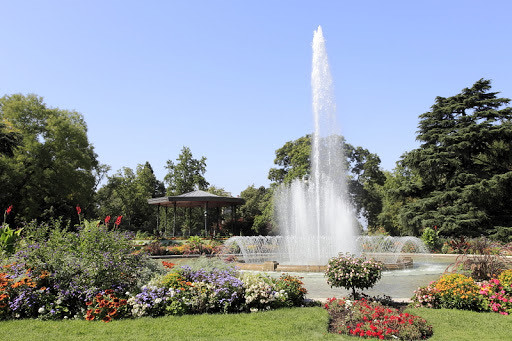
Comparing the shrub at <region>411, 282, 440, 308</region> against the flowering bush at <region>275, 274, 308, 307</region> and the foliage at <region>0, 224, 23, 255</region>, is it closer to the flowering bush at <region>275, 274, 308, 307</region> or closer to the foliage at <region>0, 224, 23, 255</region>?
the flowering bush at <region>275, 274, 308, 307</region>

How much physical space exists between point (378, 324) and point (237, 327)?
6.44ft

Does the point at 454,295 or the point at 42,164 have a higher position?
the point at 42,164

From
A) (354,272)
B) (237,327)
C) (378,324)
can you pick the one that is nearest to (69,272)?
(237,327)

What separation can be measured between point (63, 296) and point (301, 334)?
3.92 m

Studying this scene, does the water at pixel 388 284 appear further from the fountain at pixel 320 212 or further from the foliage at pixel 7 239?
the foliage at pixel 7 239

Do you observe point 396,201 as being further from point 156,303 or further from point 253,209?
point 156,303

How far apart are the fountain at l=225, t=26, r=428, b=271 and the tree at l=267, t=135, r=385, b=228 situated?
59.6ft

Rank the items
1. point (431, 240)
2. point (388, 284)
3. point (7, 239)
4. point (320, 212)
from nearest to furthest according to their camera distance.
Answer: point (7, 239) → point (388, 284) → point (320, 212) → point (431, 240)

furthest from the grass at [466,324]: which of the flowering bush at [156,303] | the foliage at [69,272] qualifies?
the foliage at [69,272]

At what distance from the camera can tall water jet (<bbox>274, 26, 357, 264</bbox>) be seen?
1439 centimetres

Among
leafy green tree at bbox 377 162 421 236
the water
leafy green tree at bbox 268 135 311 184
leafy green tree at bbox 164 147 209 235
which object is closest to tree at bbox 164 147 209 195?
leafy green tree at bbox 164 147 209 235

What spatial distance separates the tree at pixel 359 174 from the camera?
1435 inches

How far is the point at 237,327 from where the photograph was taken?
17.5 ft

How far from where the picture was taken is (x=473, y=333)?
5.11 meters
